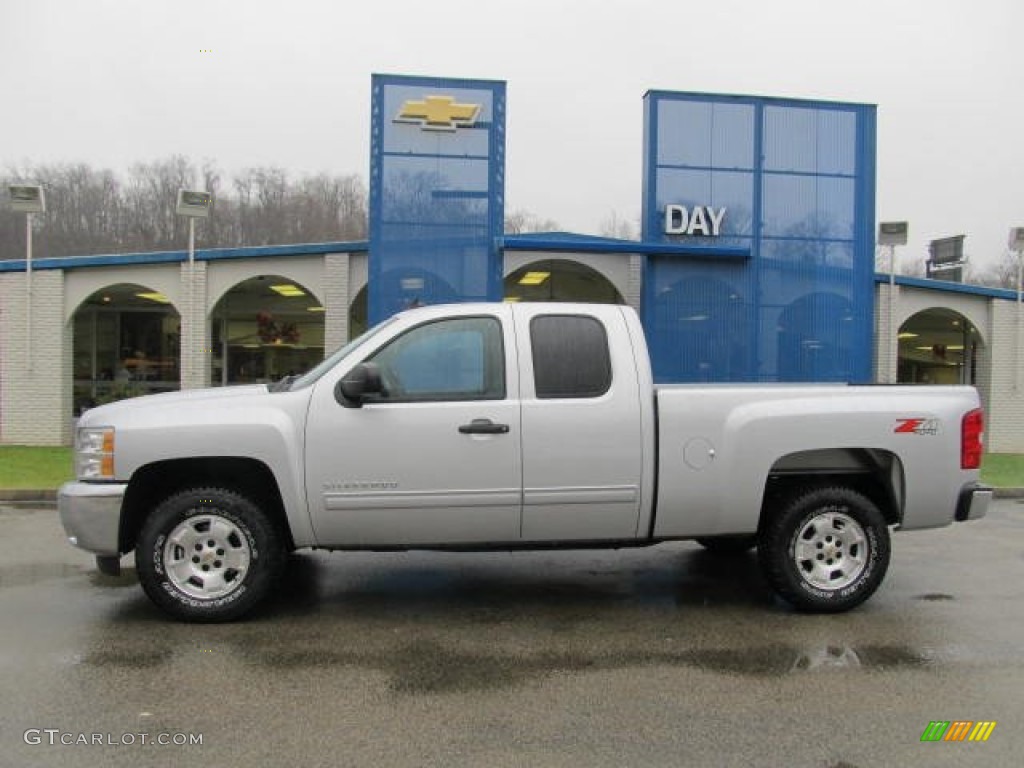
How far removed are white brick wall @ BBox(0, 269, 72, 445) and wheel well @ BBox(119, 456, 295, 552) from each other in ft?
43.2

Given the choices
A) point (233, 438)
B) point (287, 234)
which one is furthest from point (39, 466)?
point (287, 234)

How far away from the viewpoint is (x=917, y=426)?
5586mm

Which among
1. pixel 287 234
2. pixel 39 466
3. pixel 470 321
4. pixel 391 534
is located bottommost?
pixel 39 466

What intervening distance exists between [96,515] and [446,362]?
2.27 metres

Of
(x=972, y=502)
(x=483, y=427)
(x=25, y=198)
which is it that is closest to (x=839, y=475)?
(x=972, y=502)

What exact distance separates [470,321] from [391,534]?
142 centimetres

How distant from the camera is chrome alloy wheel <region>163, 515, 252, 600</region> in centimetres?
522

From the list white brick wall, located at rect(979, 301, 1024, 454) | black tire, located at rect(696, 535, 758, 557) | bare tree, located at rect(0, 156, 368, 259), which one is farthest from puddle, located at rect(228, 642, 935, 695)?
bare tree, located at rect(0, 156, 368, 259)

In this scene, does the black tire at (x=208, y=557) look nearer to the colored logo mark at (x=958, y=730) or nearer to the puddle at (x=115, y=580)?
the puddle at (x=115, y=580)

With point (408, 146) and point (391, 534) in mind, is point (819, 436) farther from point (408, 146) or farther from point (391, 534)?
point (408, 146)

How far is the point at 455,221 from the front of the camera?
14.4 m

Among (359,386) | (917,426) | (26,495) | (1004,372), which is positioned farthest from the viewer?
(1004,372)

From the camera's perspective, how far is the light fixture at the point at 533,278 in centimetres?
1965

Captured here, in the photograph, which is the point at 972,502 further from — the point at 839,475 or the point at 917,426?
the point at 839,475
